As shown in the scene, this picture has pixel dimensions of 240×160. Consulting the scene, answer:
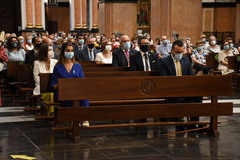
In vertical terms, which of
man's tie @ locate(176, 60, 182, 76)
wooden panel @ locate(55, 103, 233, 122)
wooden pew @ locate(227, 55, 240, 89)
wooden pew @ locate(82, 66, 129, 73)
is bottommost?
wooden panel @ locate(55, 103, 233, 122)

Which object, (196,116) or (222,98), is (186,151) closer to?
(196,116)

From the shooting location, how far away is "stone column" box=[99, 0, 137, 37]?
2484 centimetres

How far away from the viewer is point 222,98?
1467 centimetres

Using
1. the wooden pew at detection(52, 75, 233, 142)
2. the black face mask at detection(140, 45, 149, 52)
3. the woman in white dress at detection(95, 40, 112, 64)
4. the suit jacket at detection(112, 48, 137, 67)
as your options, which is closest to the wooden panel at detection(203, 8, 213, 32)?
the woman in white dress at detection(95, 40, 112, 64)

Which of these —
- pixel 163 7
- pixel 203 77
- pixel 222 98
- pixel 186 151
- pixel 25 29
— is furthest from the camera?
pixel 25 29

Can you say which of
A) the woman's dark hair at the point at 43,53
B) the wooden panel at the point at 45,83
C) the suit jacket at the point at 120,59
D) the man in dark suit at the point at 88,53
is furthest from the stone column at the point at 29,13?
the wooden panel at the point at 45,83

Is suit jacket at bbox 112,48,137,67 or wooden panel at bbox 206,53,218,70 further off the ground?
suit jacket at bbox 112,48,137,67

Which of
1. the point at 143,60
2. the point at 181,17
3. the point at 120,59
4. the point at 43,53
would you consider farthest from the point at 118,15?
the point at 43,53

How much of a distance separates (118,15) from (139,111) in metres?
16.3

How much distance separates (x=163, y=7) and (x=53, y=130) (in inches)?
563

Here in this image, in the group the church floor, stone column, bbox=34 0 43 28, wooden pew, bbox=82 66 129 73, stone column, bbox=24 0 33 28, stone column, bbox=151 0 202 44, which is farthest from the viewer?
stone column, bbox=34 0 43 28

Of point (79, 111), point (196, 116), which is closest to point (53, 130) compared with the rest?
point (79, 111)

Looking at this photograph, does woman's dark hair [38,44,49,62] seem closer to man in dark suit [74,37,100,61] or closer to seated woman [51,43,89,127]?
seated woman [51,43,89,127]

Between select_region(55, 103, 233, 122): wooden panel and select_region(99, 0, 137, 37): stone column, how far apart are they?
1600cm
